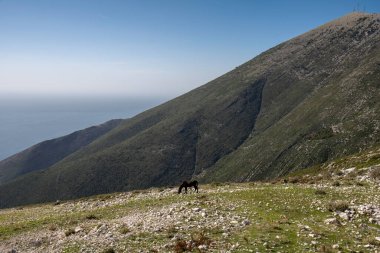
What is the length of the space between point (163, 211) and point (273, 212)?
7147 mm

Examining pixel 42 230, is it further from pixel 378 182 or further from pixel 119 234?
pixel 378 182

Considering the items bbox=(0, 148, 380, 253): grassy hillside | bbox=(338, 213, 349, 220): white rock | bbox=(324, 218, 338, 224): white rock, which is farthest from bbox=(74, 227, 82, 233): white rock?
bbox=(338, 213, 349, 220): white rock

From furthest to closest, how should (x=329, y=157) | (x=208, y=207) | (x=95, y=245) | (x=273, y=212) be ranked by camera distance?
(x=329, y=157) → (x=208, y=207) → (x=273, y=212) → (x=95, y=245)

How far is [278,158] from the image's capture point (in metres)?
165

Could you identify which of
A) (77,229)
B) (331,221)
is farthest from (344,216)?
(77,229)

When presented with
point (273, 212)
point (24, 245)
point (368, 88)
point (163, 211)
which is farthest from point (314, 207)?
point (368, 88)

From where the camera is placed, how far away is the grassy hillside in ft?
55.2

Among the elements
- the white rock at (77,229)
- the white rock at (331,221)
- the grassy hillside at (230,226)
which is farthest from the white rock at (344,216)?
the white rock at (77,229)

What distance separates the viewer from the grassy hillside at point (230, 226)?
16812mm

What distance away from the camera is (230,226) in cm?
1978

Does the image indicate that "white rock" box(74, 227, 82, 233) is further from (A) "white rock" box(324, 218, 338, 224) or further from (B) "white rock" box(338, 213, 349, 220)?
(B) "white rock" box(338, 213, 349, 220)

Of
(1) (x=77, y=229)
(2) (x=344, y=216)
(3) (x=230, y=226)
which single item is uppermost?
(1) (x=77, y=229)

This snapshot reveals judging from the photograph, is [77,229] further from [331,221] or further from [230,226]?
[331,221]

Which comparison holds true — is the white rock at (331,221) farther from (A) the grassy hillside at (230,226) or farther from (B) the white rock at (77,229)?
(B) the white rock at (77,229)
